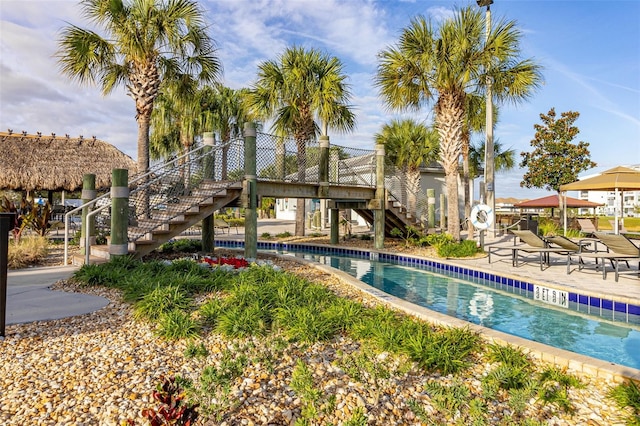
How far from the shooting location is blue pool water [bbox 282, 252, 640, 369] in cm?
436

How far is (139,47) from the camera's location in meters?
9.75

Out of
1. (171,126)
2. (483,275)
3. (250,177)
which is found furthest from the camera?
(171,126)

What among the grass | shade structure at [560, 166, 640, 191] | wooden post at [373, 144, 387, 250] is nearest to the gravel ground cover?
the grass

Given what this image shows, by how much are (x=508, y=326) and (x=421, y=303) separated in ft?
4.76

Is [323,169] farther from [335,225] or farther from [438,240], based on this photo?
[438,240]

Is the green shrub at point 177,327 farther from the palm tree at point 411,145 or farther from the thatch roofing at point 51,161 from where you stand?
the thatch roofing at point 51,161

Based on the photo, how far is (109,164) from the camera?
19328 mm

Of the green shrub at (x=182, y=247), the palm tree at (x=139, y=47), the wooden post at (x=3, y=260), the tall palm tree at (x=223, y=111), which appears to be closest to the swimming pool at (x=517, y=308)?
the green shrub at (x=182, y=247)

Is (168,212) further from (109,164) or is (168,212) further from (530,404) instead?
(109,164)

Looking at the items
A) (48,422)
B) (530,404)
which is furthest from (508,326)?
(48,422)

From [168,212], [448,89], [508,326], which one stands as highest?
[448,89]

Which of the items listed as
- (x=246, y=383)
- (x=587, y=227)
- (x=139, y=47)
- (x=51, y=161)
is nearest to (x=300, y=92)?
(x=139, y=47)

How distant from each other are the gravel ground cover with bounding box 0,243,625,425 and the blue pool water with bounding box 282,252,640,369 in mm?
1579

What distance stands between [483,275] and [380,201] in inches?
179
